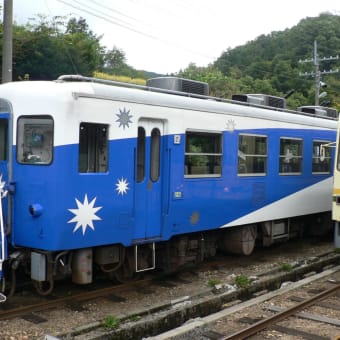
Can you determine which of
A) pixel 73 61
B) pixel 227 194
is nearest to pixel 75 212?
pixel 227 194

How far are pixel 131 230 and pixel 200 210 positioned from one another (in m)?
1.62

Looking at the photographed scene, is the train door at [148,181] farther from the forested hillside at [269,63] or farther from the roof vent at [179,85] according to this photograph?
the forested hillside at [269,63]

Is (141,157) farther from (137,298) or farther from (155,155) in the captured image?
(137,298)

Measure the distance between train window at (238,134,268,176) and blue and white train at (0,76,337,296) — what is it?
36 millimetres

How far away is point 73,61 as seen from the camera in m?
26.4

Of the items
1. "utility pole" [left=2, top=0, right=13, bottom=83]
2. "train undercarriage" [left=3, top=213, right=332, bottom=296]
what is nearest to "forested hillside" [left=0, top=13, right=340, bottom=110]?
"utility pole" [left=2, top=0, right=13, bottom=83]

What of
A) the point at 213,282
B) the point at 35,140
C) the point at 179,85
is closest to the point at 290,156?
the point at 179,85

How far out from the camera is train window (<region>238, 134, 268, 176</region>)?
31.6 ft

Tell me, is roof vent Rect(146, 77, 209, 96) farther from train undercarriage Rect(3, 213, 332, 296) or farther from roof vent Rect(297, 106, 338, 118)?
roof vent Rect(297, 106, 338, 118)

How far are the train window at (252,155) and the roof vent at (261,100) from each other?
89 centimetres

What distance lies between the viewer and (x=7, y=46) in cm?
1143

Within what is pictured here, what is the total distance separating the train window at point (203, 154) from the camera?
8.55 m

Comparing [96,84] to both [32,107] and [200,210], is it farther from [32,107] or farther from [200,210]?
[200,210]

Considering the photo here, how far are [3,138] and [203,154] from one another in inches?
125
